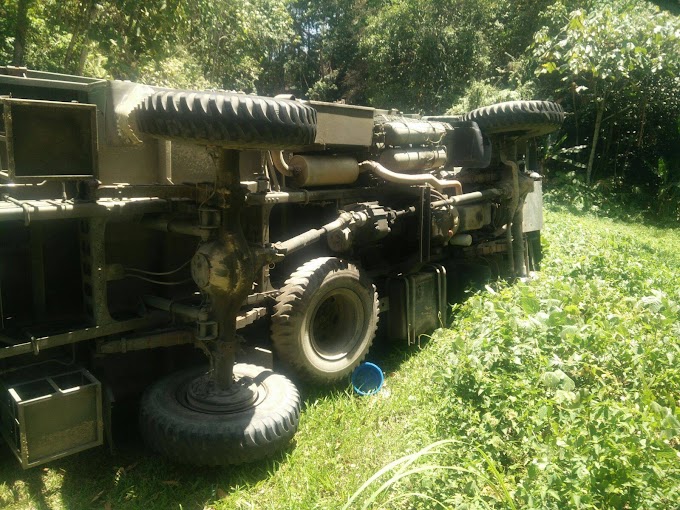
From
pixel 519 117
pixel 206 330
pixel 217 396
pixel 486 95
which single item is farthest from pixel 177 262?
pixel 486 95

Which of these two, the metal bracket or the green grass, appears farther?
the metal bracket

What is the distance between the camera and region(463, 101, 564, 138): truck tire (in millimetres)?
6160

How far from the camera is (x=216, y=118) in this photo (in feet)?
9.77

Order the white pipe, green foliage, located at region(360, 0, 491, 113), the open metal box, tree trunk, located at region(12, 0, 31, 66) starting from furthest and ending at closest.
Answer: green foliage, located at region(360, 0, 491, 113) → tree trunk, located at region(12, 0, 31, 66) → the white pipe → the open metal box

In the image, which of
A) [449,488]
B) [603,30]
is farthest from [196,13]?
[449,488]

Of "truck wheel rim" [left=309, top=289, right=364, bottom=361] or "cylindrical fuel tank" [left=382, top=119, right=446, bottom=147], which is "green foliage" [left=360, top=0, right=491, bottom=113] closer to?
"cylindrical fuel tank" [left=382, top=119, right=446, bottom=147]

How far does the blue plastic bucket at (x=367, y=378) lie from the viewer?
4.73 metres

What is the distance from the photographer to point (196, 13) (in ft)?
38.9

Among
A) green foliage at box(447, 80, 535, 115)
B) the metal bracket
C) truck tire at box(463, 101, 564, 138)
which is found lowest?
the metal bracket

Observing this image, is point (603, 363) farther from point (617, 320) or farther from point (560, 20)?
point (560, 20)

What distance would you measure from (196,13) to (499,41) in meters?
11.6

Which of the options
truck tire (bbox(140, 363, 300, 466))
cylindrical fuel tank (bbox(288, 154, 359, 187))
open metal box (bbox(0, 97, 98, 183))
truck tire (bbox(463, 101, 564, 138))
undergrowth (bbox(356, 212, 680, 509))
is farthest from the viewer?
truck tire (bbox(463, 101, 564, 138))

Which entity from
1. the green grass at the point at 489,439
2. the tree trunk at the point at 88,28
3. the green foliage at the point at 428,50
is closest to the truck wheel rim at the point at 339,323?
the green grass at the point at 489,439

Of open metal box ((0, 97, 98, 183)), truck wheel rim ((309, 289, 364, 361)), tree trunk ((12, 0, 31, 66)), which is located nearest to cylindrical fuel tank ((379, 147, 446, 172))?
truck wheel rim ((309, 289, 364, 361))
